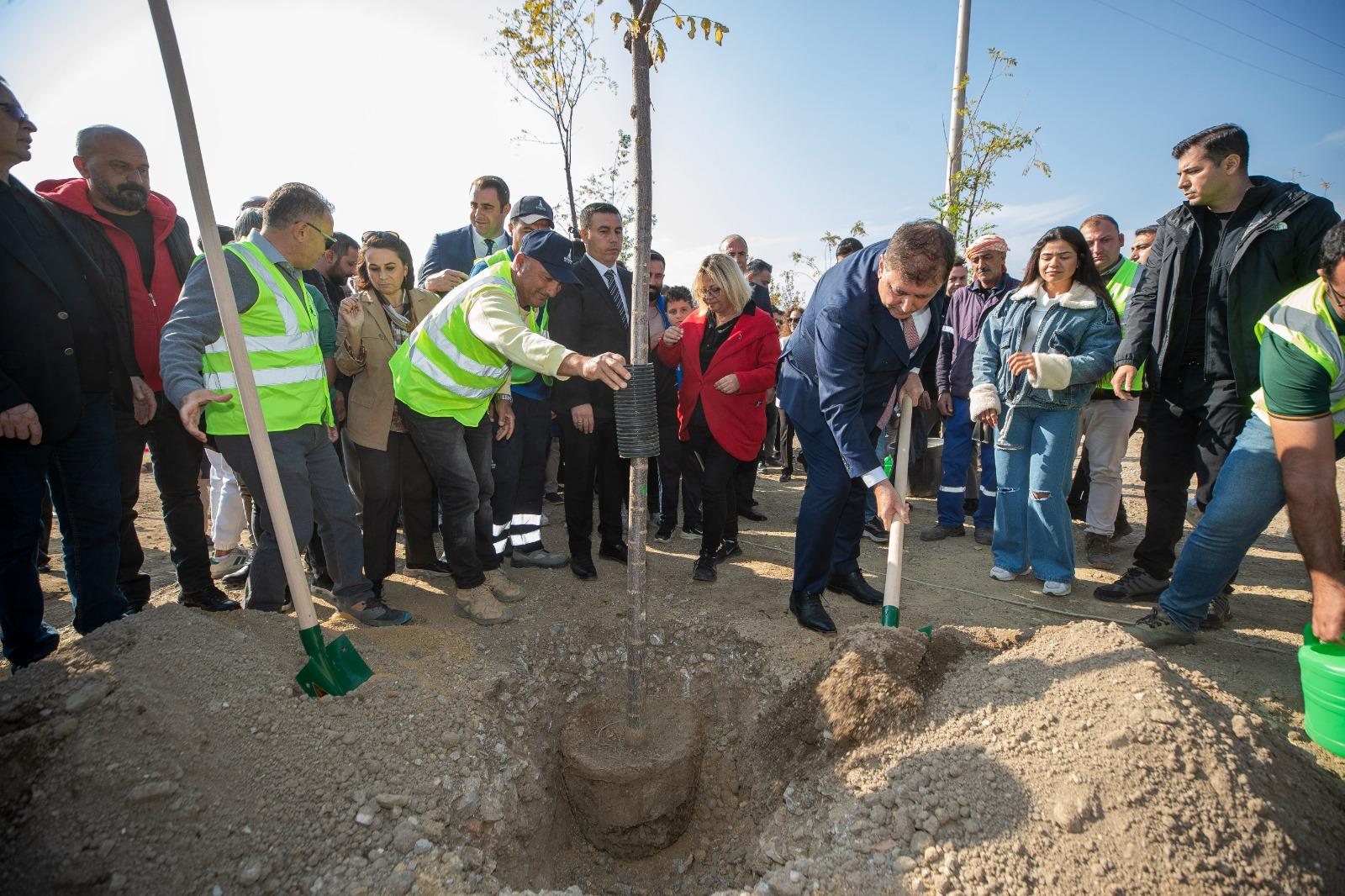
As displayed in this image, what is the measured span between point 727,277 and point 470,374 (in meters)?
1.78

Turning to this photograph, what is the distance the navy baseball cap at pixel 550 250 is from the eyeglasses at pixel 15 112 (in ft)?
6.05

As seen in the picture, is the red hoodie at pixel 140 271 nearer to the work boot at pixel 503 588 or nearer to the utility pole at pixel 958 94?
the work boot at pixel 503 588

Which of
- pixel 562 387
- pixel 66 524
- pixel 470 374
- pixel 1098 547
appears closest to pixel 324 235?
pixel 470 374

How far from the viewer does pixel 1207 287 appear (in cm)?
312

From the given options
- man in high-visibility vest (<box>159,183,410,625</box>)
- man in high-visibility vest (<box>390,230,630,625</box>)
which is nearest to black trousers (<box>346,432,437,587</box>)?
man in high-visibility vest (<box>390,230,630,625</box>)

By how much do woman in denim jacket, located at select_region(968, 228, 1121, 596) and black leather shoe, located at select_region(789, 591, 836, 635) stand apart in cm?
142

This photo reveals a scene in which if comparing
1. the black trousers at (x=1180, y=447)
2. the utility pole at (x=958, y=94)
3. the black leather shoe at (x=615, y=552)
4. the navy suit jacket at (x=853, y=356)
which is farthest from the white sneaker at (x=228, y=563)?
the utility pole at (x=958, y=94)

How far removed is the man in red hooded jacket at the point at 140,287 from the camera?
2.84m

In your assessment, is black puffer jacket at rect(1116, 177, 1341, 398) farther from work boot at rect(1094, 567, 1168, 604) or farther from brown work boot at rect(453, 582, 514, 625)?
brown work boot at rect(453, 582, 514, 625)

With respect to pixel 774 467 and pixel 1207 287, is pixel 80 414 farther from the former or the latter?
pixel 774 467

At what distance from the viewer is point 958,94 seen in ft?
26.6

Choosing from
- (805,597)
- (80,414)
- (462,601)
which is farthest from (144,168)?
(805,597)

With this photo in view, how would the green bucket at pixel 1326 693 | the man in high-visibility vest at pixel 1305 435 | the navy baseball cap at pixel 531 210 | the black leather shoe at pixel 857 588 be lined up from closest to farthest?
the green bucket at pixel 1326 693
the man in high-visibility vest at pixel 1305 435
the black leather shoe at pixel 857 588
the navy baseball cap at pixel 531 210

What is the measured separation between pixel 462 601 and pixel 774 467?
5.28 metres
